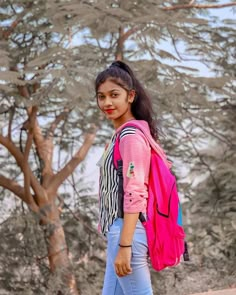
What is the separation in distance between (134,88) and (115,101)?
0.10 meters

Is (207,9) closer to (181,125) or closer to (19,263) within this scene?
(181,125)

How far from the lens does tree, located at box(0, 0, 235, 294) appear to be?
21.1 feet

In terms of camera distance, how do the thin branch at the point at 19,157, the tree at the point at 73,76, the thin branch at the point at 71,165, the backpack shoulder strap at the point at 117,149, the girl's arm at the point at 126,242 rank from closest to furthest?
the girl's arm at the point at 126,242 → the backpack shoulder strap at the point at 117,149 → the tree at the point at 73,76 → the thin branch at the point at 19,157 → the thin branch at the point at 71,165

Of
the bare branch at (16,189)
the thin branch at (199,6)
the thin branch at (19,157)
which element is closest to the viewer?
the thin branch at (199,6)

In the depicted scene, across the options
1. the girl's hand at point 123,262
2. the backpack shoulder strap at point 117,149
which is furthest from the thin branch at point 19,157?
the girl's hand at point 123,262

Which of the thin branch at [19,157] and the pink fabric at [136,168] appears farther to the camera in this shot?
the thin branch at [19,157]

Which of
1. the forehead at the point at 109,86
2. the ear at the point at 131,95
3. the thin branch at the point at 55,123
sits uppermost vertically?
the thin branch at the point at 55,123

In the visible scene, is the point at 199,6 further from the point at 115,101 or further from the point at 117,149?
the point at 117,149

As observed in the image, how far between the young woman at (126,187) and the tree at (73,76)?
12.0 ft

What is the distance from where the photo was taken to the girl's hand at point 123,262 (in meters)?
1.97

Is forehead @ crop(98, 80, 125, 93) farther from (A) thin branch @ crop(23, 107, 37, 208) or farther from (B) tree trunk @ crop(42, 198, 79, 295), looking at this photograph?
(B) tree trunk @ crop(42, 198, 79, 295)

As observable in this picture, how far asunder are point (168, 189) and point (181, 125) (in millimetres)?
7277

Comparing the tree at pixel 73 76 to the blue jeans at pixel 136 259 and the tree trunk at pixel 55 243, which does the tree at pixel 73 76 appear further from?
the blue jeans at pixel 136 259

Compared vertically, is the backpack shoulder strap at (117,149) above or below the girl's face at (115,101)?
below
